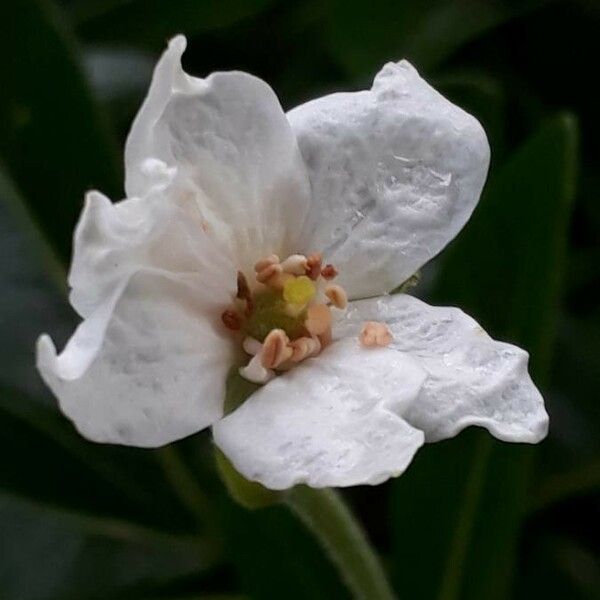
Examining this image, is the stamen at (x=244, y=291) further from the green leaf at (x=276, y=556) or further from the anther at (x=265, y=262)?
the green leaf at (x=276, y=556)

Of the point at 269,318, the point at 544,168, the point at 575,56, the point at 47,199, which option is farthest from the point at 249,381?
the point at 575,56

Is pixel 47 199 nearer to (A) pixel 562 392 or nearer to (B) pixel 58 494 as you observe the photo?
(B) pixel 58 494

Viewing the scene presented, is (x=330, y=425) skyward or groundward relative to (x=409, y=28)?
skyward

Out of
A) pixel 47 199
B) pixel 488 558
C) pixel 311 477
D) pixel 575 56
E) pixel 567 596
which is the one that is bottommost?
pixel 567 596

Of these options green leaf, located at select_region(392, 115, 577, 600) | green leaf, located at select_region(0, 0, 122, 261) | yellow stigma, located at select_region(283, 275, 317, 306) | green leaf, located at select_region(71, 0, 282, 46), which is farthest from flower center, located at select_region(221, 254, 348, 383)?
green leaf, located at select_region(71, 0, 282, 46)

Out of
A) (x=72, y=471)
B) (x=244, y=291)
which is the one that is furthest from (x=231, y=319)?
(x=72, y=471)

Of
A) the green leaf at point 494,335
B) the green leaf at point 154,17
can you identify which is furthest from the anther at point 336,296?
the green leaf at point 154,17

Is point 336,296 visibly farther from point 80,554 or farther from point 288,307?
point 80,554

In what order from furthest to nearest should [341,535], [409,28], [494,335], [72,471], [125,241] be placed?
1. [409,28]
2. [72,471]
3. [494,335]
4. [341,535]
5. [125,241]
